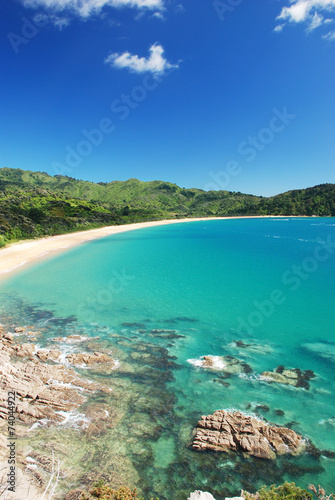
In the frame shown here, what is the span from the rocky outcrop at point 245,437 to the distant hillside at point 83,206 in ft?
145

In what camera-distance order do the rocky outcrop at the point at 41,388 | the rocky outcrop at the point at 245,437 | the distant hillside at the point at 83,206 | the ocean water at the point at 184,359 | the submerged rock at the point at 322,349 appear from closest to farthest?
1. the ocean water at the point at 184,359
2. the rocky outcrop at the point at 245,437
3. the rocky outcrop at the point at 41,388
4. the submerged rock at the point at 322,349
5. the distant hillside at the point at 83,206

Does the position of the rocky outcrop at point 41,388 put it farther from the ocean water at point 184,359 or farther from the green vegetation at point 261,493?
the green vegetation at point 261,493

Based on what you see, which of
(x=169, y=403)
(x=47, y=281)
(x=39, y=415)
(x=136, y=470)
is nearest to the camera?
(x=136, y=470)

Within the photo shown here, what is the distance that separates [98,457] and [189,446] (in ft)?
8.06

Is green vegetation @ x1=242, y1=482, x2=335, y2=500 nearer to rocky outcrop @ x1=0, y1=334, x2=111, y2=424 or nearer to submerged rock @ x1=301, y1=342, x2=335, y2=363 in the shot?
rocky outcrop @ x1=0, y1=334, x2=111, y2=424

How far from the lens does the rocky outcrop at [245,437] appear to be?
7.12 meters

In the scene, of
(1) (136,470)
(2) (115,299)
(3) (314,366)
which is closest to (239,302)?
(3) (314,366)

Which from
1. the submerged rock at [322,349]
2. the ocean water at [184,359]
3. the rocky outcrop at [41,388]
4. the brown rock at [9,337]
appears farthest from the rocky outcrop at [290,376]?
the brown rock at [9,337]

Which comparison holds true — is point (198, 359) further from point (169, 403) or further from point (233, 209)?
point (233, 209)

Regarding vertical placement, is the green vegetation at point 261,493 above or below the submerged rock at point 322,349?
above

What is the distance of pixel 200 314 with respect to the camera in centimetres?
1712

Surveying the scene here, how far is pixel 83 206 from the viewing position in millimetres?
87125

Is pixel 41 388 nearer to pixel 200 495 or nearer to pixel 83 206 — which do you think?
pixel 200 495

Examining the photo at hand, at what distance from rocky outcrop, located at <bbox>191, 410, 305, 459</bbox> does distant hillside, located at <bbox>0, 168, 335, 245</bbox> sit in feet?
145
